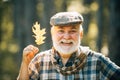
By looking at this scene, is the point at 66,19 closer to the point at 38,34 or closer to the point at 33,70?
the point at 38,34

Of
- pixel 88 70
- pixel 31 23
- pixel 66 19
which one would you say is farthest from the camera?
pixel 31 23

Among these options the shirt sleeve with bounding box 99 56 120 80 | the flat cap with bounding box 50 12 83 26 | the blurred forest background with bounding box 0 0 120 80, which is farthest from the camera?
the blurred forest background with bounding box 0 0 120 80

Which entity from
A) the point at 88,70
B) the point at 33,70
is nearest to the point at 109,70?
the point at 88,70

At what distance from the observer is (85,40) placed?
128ft

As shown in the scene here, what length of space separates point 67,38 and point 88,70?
1.52 feet

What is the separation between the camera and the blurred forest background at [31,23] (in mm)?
31170

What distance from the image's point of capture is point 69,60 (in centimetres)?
745

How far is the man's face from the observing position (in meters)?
7.34

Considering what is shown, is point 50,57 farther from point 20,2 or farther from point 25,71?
point 20,2

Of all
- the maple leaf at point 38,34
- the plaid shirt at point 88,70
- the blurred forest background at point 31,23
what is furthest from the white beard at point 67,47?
the blurred forest background at point 31,23

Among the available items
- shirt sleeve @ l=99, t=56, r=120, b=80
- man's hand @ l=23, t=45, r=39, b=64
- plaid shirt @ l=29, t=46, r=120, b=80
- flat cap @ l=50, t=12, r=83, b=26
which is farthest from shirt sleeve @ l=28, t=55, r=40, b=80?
shirt sleeve @ l=99, t=56, r=120, b=80

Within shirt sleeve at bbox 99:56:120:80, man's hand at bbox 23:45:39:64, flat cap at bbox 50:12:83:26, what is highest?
flat cap at bbox 50:12:83:26

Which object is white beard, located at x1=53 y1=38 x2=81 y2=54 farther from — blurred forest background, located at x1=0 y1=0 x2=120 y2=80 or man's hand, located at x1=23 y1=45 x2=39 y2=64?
blurred forest background, located at x1=0 y1=0 x2=120 y2=80

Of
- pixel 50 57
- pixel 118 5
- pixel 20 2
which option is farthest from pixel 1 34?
pixel 50 57
